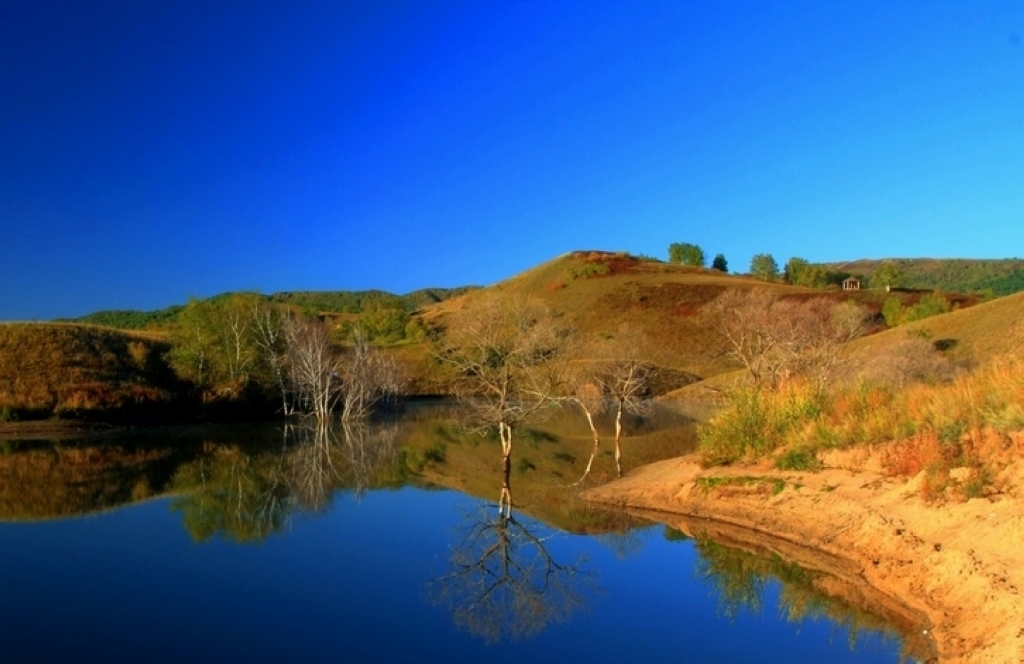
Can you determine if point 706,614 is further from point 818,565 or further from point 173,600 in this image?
point 173,600

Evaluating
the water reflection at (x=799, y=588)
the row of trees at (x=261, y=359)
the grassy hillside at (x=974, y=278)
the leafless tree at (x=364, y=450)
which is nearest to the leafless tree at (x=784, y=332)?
the water reflection at (x=799, y=588)

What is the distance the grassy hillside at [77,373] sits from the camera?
156ft

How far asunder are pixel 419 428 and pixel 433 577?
34.8m

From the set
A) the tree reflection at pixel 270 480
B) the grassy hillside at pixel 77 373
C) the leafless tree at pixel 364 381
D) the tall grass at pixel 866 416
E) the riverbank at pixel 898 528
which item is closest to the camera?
the riverbank at pixel 898 528

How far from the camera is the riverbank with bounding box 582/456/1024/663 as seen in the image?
10742 mm

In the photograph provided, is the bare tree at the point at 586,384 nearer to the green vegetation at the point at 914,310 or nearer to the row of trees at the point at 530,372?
the row of trees at the point at 530,372

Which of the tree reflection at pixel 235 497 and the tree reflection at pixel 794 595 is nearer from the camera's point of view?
the tree reflection at pixel 794 595

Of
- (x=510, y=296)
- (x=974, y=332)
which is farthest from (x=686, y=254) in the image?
(x=974, y=332)

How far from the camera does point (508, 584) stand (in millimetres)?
15805

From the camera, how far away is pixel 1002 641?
961 centimetres

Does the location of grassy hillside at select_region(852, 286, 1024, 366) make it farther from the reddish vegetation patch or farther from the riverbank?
the reddish vegetation patch

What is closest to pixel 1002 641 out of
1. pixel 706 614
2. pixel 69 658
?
pixel 706 614

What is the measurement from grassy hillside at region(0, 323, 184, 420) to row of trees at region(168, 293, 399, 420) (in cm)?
275

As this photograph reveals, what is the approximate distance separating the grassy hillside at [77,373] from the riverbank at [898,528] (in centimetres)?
3784
